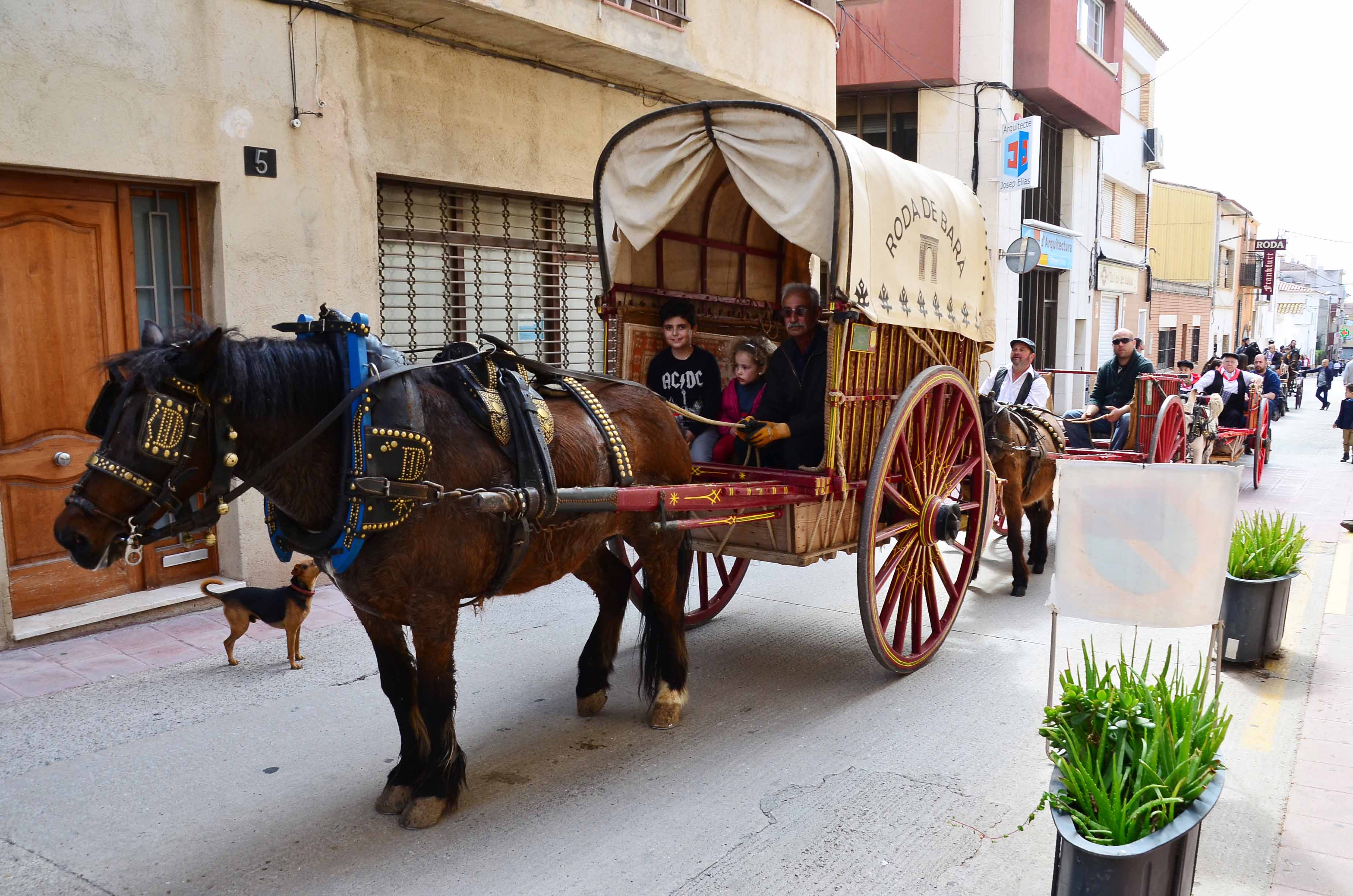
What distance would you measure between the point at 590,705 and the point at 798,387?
199 cm

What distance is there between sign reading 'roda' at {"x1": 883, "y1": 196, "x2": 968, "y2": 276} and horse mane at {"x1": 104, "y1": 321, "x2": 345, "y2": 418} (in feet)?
9.52

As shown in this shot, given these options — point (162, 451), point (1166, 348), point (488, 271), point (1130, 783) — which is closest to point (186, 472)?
point (162, 451)

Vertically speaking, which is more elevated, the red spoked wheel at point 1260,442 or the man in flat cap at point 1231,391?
the man in flat cap at point 1231,391

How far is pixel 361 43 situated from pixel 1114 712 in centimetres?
681

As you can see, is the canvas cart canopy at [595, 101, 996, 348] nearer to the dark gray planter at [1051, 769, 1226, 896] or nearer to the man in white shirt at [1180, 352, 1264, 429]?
the dark gray planter at [1051, 769, 1226, 896]

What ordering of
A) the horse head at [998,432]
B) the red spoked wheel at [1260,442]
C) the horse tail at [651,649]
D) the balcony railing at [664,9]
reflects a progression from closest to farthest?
1. the horse tail at [651,649]
2. the horse head at [998,432]
3. the balcony railing at [664,9]
4. the red spoked wheel at [1260,442]

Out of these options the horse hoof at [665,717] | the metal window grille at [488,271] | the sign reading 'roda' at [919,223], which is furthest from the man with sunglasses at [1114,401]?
the horse hoof at [665,717]

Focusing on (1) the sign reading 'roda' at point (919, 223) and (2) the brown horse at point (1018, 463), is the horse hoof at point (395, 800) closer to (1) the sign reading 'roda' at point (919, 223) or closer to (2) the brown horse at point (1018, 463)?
(1) the sign reading 'roda' at point (919, 223)

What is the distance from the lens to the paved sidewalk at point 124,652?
5.48 metres

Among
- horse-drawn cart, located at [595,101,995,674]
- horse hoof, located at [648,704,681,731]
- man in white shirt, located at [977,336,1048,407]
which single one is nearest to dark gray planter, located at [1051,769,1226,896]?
horse-drawn cart, located at [595,101,995,674]

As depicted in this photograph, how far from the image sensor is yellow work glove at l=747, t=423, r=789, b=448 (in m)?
5.10

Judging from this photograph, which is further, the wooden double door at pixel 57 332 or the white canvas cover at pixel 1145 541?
the wooden double door at pixel 57 332

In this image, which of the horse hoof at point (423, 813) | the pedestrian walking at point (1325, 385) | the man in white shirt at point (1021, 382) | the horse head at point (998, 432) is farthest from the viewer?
the pedestrian walking at point (1325, 385)

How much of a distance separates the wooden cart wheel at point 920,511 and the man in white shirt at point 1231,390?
8.47 metres
